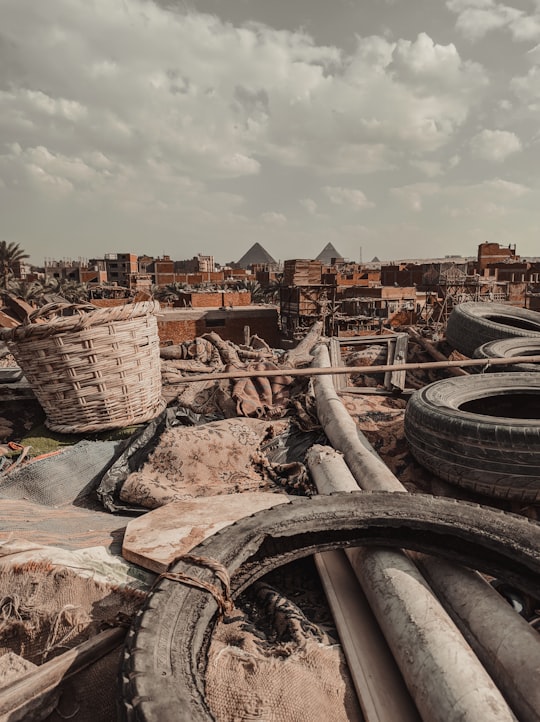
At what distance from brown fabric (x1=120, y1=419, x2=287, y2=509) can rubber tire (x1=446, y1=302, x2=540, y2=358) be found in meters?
5.29

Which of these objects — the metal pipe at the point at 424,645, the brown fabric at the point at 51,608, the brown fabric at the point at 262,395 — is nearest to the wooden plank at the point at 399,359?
the brown fabric at the point at 262,395

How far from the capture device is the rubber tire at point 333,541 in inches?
53.4

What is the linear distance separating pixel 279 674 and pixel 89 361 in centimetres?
253

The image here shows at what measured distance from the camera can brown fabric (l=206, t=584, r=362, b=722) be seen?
4.16ft

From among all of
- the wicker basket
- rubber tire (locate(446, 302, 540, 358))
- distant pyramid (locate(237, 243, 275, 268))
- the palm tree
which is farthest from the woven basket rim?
distant pyramid (locate(237, 243, 275, 268))

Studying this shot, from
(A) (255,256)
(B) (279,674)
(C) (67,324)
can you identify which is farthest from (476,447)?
(A) (255,256)

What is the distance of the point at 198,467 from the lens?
10.0ft

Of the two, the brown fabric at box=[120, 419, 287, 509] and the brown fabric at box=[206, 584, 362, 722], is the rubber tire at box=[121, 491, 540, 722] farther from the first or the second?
the brown fabric at box=[120, 419, 287, 509]

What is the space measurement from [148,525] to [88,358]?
1652 millimetres

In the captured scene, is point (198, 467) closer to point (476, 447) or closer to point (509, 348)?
point (476, 447)

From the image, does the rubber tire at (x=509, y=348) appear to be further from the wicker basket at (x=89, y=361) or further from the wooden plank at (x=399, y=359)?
the wicker basket at (x=89, y=361)

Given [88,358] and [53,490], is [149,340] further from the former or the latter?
[53,490]

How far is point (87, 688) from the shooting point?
125 cm

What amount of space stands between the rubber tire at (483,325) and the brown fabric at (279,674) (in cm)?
654
